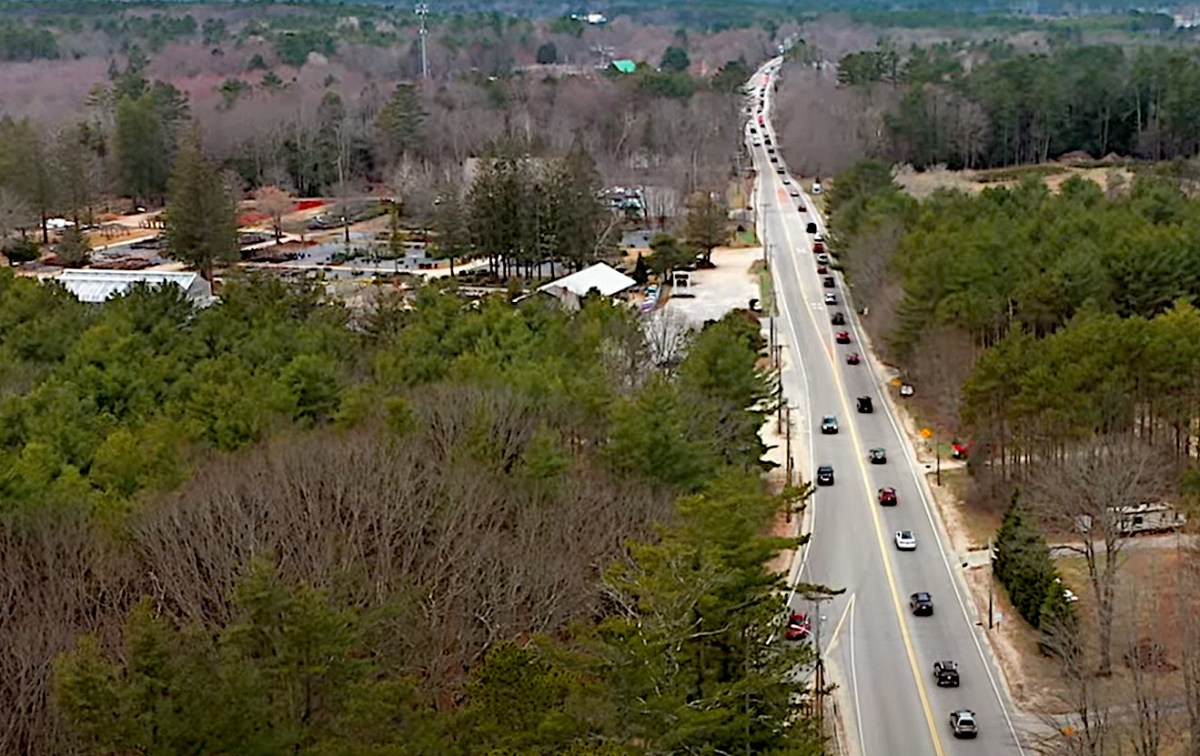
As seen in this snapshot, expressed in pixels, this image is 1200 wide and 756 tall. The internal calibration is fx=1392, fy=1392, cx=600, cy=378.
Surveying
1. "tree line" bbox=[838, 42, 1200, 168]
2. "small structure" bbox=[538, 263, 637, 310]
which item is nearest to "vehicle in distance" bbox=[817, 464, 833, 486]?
"small structure" bbox=[538, 263, 637, 310]

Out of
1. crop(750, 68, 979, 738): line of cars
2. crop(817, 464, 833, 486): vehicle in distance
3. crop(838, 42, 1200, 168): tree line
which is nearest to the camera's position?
crop(750, 68, 979, 738): line of cars

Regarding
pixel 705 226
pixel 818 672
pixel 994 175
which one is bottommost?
pixel 818 672

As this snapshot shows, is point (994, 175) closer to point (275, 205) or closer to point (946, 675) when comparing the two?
point (275, 205)

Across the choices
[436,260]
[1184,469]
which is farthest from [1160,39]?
[1184,469]

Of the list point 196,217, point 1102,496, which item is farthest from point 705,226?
point 1102,496

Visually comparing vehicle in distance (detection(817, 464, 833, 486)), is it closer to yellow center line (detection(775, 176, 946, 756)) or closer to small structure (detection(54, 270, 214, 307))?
yellow center line (detection(775, 176, 946, 756))

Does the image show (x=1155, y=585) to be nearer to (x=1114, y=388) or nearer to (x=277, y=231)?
(x=1114, y=388)
